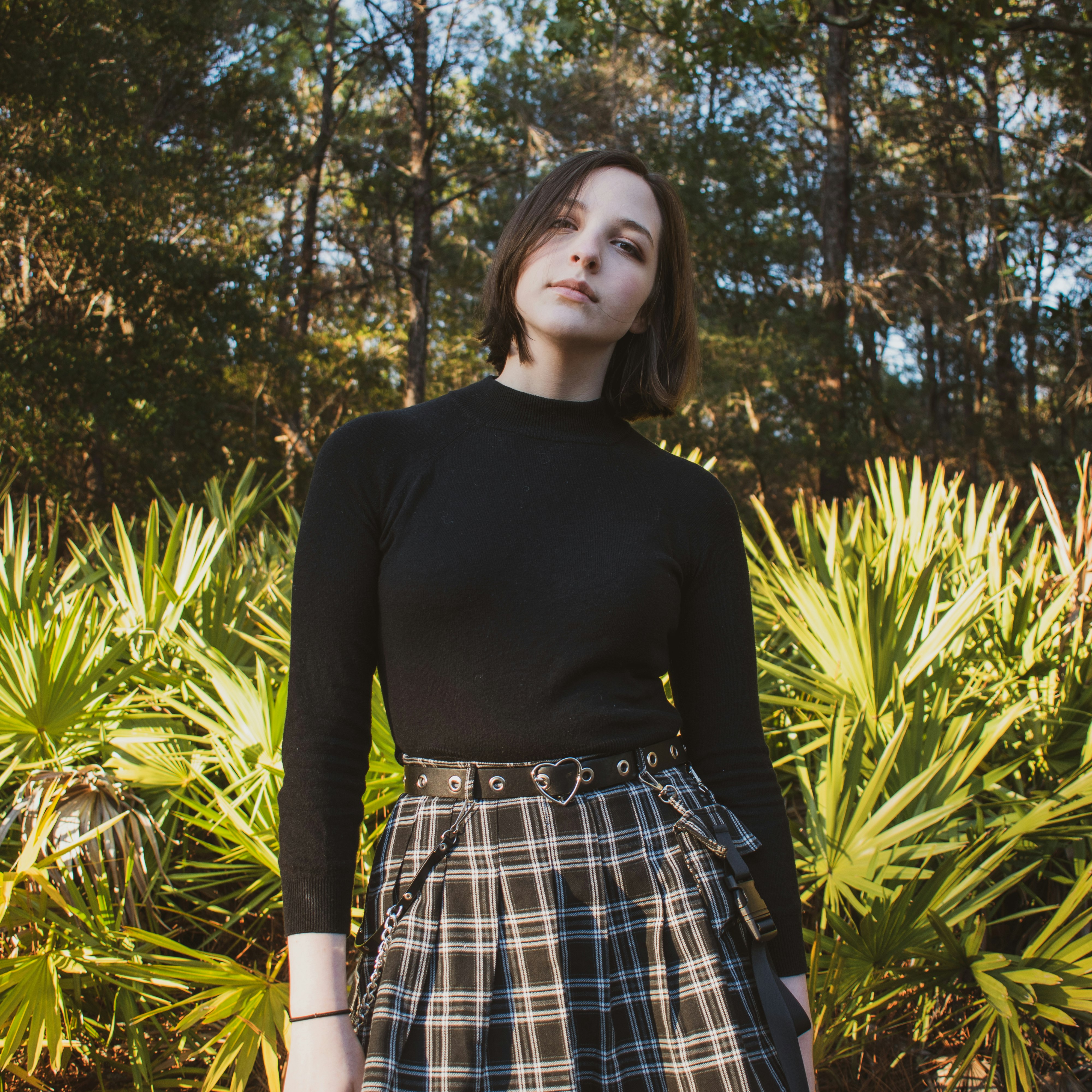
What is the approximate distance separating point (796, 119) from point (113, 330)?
39.3 ft

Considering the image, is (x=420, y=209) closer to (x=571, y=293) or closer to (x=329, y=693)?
(x=571, y=293)

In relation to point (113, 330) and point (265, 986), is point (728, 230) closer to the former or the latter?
point (113, 330)

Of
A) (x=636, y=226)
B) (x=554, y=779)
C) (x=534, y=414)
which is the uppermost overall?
(x=636, y=226)

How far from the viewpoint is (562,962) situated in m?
1.12

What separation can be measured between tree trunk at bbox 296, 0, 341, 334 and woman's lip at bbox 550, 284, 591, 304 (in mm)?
13842

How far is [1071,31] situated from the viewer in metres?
5.10

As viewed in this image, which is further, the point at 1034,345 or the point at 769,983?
the point at 1034,345

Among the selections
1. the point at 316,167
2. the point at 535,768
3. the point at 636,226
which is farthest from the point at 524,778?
the point at 316,167

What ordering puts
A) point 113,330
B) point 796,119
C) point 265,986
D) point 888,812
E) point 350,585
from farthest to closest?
point 796,119 < point 113,330 < point 888,812 < point 265,986 < point 350,585

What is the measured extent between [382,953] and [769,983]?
48cm

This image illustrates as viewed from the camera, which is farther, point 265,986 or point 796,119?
point 796,119

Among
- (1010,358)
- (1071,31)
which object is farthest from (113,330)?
(1010,358)

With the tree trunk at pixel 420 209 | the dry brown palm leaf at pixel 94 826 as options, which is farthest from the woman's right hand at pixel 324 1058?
the tree trunk at pixel 420 209

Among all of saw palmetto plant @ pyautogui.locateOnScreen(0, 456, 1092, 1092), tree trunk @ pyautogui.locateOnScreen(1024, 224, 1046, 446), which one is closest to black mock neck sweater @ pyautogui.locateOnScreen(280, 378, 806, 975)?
saw palmetto plant @ pyautogui.locateOnScreen(0, 456, 1092, 1092)
